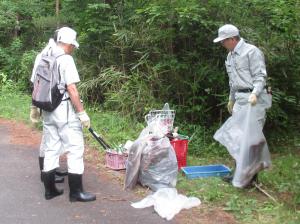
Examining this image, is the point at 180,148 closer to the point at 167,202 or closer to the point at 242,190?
the point at 242,190

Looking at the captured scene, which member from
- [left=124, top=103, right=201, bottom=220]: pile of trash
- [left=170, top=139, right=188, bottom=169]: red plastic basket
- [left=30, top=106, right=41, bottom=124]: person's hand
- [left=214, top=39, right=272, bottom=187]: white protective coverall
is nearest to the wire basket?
[left=170, top=139, right=188, bottom=169]: red plastic basket

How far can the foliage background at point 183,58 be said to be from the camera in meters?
8.19

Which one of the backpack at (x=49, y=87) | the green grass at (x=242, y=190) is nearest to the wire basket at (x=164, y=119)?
the green grass at (x=242, y=190)

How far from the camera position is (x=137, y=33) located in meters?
9.81

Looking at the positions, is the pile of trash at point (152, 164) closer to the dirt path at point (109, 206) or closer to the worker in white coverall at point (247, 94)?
the dirt path at point (109, 206)

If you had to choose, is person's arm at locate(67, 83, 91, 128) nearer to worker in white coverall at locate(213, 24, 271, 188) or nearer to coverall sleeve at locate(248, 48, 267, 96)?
worker in white coverall at locate(213, 24, 271, 188)

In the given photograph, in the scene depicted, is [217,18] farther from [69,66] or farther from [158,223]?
→ [158,223]

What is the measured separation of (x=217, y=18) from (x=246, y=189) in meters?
3.44

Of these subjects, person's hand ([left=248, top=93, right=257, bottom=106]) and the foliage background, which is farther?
the foliage background

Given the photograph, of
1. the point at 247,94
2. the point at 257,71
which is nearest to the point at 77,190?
the point at 247,94

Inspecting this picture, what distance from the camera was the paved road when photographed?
16.6 feet

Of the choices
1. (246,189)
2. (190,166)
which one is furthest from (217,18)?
(246,189)

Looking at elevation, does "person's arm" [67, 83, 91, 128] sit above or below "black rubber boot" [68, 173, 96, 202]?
above

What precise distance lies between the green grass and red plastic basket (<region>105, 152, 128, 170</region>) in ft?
2.76
